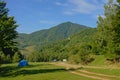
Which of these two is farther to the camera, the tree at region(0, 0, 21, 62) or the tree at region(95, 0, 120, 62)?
the tree at region(95, 0, 120, 62)

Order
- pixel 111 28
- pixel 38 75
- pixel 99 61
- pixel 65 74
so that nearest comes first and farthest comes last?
pixel 38 75
pixel 65 74
pixel 111 28
pixel 99 61

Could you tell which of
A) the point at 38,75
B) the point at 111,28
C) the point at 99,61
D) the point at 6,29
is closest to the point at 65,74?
the point at 38,75

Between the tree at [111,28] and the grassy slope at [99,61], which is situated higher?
the tree at [111,28]

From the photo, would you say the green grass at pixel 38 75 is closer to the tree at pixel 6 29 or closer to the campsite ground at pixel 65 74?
the campsite ground at pixel 65 74

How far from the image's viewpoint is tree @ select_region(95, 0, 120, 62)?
6475 centimetres

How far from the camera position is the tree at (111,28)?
212 ft

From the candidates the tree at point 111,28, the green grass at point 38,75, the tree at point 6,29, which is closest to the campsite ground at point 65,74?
the green grass at point 38,75

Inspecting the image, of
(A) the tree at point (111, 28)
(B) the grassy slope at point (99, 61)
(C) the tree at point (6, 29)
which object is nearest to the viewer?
(C) the tree at point (6, 29)

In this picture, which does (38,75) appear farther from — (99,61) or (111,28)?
(99,61)

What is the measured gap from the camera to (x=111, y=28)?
70.6 metres

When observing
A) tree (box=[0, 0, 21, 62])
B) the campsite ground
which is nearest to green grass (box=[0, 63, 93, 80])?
the campsite ground

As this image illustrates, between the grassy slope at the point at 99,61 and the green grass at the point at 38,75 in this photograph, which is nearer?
the green grass at the point at 38,75

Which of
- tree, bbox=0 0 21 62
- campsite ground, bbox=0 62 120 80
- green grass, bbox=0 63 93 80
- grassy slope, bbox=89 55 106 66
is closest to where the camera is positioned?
campsite ground, bbox=0 62 120 80

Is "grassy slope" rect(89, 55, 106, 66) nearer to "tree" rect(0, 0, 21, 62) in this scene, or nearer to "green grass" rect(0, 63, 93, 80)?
"green grass" rect(0, 63, 93, 80)
